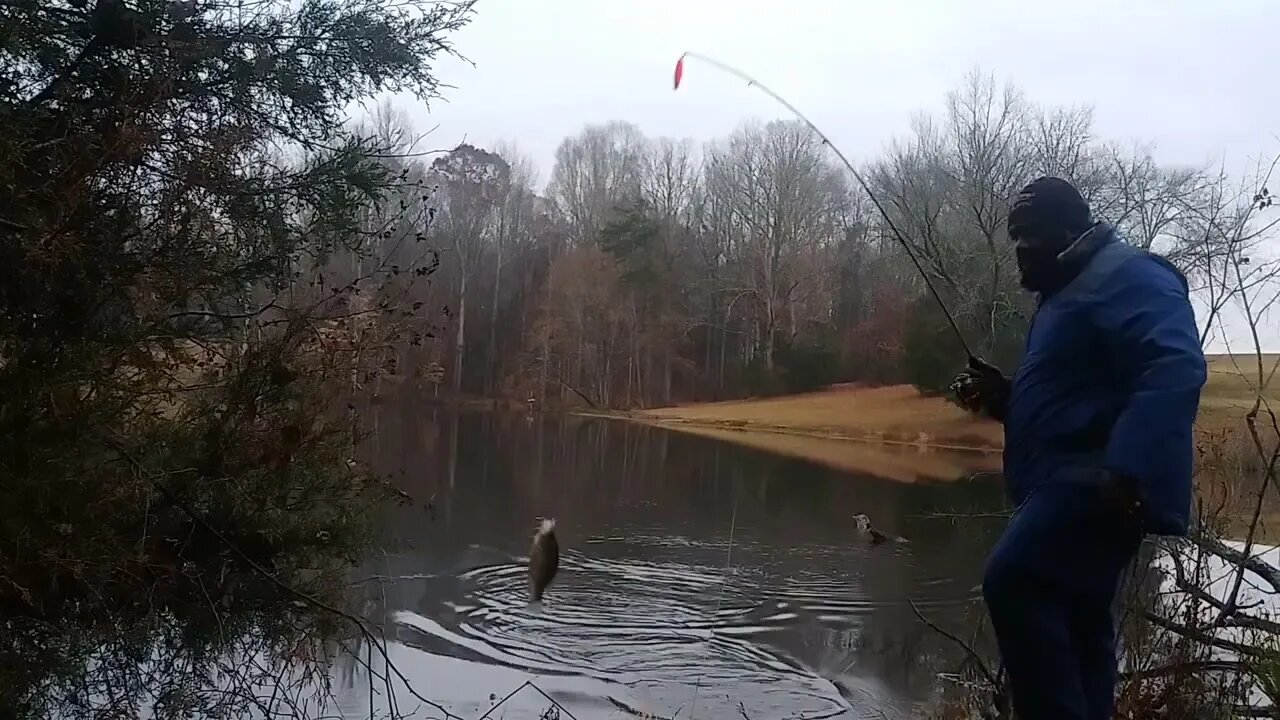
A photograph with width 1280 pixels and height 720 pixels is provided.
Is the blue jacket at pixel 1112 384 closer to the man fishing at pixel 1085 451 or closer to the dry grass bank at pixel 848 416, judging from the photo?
the man fishing at pixel 1085 451

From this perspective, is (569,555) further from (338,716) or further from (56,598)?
(56,598)

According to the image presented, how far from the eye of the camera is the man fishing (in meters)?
2.35

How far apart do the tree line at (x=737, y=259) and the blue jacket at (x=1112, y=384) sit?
1507 millimetres

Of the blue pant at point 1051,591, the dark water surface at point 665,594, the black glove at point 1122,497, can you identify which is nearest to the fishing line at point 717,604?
the dark water surface at point 665,594

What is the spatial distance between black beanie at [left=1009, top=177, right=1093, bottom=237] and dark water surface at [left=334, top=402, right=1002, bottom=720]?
11.7 ft

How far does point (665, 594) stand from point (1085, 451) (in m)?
9.39

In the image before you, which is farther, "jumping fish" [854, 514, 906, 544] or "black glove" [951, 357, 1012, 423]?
"jumping fish" [854, 514, 906, 544]

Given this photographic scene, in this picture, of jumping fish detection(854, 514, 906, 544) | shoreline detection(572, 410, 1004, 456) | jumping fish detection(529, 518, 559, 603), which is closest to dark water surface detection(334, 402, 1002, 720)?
jumping fish detection(854, 514, 906, 544)

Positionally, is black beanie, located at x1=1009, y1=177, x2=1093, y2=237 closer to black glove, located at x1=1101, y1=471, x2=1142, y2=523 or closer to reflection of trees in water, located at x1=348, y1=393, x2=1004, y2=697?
black glove, located at x1=1101, y1=471, x2=1142, y2=523

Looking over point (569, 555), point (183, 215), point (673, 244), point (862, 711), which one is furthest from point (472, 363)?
point (183, 215)

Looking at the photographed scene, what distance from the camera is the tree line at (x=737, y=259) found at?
6574 mm

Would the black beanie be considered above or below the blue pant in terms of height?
above

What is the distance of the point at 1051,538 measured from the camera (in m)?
2.58

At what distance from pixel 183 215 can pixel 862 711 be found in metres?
5.97
